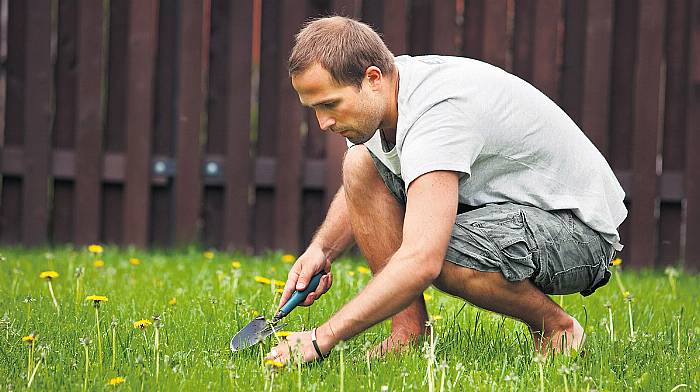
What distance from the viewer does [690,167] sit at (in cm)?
509

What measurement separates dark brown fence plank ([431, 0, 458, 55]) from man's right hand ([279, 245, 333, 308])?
2284mm

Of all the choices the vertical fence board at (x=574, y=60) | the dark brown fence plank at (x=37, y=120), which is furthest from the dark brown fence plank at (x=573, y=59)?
the dark brown fence plank at (x=37, y=120)

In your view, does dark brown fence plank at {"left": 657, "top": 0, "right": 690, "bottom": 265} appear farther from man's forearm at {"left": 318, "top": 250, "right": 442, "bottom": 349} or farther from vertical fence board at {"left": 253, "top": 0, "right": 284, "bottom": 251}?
man's forearm at {"left": 318, "top": 250, "right": 442, "bottom": 349}

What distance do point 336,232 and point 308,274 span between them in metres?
0.26

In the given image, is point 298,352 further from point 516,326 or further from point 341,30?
point 516,326

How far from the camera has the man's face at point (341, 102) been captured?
2.73 metres

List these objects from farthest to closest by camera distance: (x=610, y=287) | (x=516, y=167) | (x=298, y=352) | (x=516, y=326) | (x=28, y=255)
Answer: (x=28, y=255), (x=610, y=287), (x=516, y=326), (x=516, y=167), (x=298, y=352)

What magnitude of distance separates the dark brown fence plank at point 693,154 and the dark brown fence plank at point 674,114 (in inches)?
1.9

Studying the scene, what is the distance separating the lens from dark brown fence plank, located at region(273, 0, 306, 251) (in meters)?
5.22

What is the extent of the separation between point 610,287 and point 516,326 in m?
0.98

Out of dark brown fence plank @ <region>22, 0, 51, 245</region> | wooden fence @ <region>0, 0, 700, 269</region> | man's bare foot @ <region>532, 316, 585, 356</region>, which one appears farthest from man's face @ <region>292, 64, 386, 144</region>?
dark brown fence plank @ <region>22, 0, 51, 245</region>

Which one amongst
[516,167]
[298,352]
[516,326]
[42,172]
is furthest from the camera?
[42,172]

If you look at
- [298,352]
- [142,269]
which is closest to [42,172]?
[142,269]

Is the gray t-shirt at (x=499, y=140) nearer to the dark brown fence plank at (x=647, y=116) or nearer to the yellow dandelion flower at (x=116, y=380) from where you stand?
the yellow dandelion flower at (x=116, y=380)
